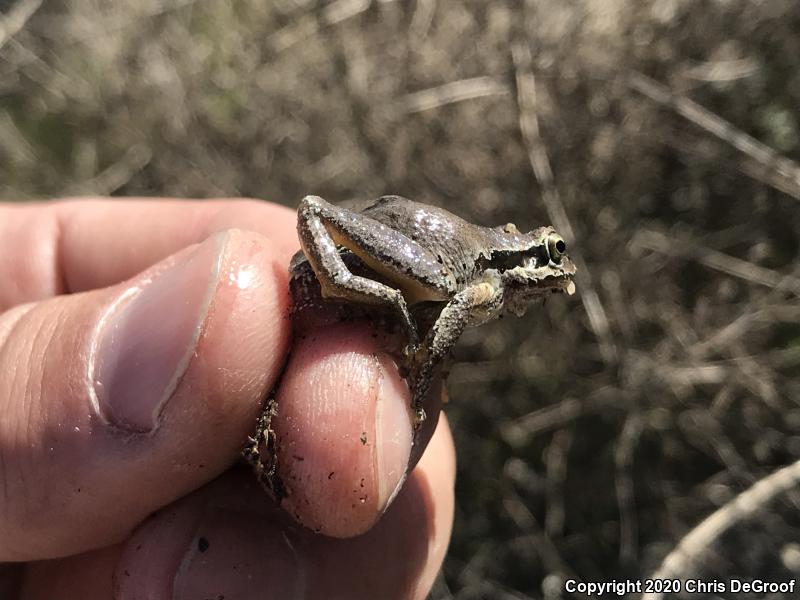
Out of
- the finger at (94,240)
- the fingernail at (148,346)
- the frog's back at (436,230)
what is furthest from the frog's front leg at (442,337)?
the finger at (94,240)

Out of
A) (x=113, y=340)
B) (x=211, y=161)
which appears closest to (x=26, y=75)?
(x=211, y=161)

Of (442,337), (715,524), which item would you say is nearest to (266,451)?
(442,337)

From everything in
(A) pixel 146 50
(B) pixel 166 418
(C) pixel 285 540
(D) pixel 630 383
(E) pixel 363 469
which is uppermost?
(A) pixel 146 50

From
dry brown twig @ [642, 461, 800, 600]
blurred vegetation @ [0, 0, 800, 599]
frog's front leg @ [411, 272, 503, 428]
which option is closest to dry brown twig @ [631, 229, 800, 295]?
blurred vegetation @ [0, 0, 800, 599]

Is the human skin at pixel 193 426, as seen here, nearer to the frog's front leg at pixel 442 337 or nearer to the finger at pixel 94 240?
the frog's front leg at pixel 442 337

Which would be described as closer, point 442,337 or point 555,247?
point 442,337

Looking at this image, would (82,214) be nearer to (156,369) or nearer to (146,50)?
(156,369)

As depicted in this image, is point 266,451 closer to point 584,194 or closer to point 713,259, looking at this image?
point 584,194
